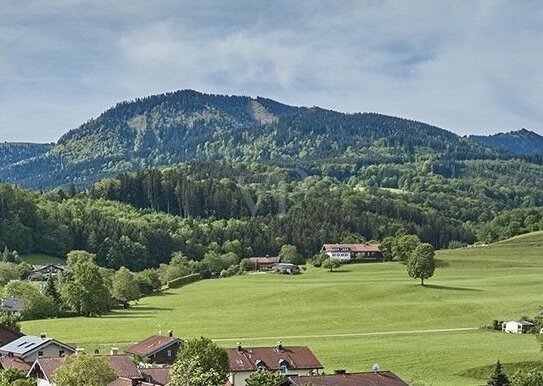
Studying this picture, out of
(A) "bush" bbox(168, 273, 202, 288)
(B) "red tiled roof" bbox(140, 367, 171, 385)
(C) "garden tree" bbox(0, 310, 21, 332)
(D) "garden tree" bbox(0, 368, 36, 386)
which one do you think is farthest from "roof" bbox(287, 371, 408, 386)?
(A) "bush" bbox(168, 273, 202, 288)

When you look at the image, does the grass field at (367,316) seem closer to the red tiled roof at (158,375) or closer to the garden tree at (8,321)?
the garden tree at (8,321)

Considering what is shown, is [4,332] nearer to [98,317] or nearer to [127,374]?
[127,374]

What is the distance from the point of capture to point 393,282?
135250mm

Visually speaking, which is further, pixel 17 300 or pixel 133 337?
pixel 17 300

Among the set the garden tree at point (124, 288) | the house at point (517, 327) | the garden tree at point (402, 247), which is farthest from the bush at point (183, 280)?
the house at point (517, 327)

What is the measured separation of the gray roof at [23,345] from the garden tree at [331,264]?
97.1 m

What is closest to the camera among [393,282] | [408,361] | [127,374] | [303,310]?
[127,374]

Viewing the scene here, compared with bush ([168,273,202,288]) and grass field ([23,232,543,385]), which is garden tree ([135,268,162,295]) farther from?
grass field ([23,232,543,385])

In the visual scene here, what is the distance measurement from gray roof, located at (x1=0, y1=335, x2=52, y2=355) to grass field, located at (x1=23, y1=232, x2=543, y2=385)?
859 cm

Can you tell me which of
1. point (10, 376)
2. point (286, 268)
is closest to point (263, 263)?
point (286, 268)

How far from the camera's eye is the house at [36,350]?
243 ft

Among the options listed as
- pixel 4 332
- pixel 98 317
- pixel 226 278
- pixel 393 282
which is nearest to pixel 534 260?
pixel 393 282

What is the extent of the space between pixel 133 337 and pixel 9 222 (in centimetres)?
10992

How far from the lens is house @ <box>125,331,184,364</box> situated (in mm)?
74188
